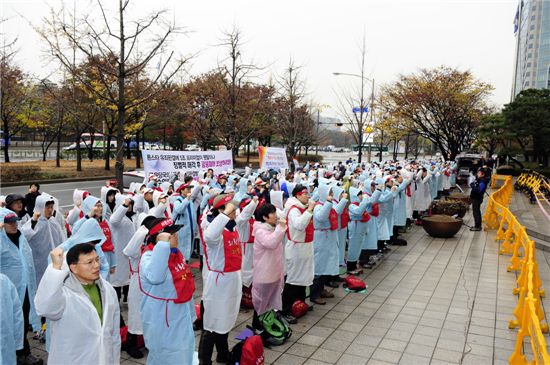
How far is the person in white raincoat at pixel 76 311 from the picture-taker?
9.98 feet

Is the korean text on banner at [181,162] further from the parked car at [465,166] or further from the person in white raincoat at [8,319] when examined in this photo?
the parked car at [465,166]

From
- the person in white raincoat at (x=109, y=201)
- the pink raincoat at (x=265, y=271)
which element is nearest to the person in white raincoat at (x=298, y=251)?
the pink raincoat at (x=265, y=271)

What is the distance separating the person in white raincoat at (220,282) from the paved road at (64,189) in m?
13.0

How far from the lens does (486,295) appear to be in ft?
25.0

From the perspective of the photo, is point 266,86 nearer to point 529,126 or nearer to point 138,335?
point 529,126

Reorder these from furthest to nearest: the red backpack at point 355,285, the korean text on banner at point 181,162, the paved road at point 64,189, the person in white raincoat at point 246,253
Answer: the paved road at point 64,189
the korean text on banner at point 181,162
the red backpack at point 355,285
the person in white raincoat at point 246,253

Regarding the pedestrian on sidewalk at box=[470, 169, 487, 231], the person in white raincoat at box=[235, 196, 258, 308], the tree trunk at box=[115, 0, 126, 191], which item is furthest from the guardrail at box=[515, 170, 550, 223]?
the tree trunk at box=[115, 0, 126, 191]

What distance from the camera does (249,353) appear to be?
179 inches

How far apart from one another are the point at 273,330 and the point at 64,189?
18765 mm

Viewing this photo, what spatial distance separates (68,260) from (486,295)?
7.03 m

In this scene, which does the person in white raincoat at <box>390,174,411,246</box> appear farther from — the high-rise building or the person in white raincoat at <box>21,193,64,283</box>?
the high-rise building

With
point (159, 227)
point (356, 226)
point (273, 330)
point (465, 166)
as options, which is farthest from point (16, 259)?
point (465, 166)

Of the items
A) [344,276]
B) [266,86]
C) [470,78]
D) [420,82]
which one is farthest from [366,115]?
[344,276]

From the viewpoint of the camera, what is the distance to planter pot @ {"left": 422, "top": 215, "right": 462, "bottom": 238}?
12.2 m
